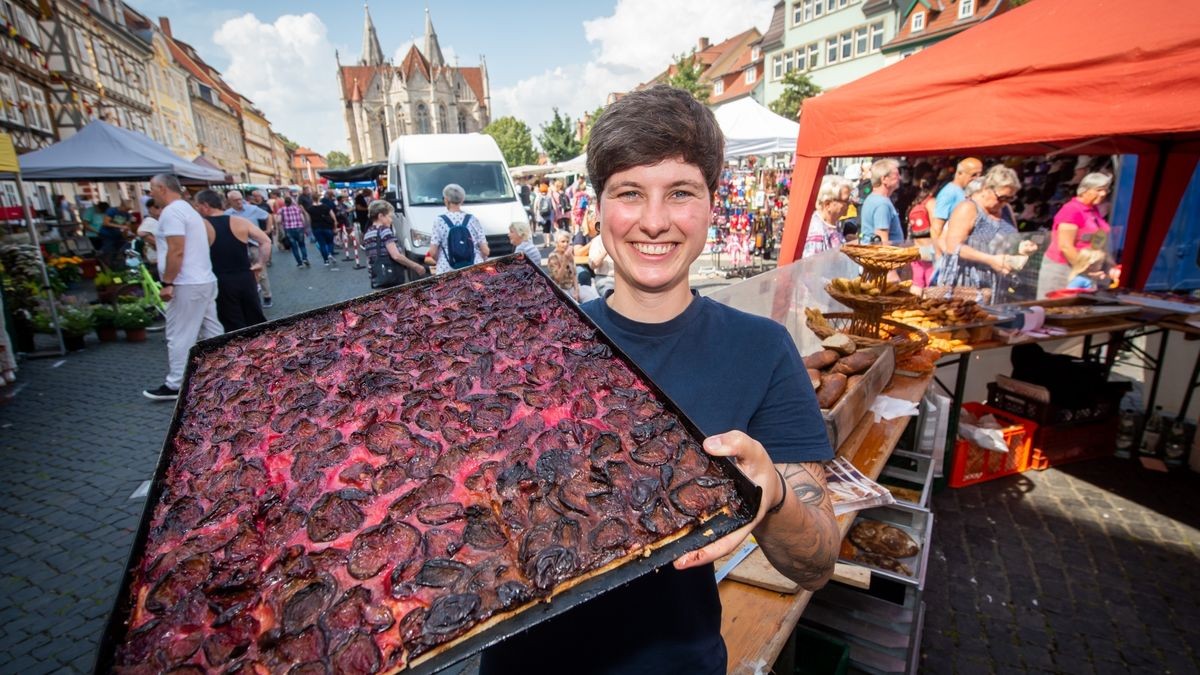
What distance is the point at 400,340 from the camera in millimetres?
1979

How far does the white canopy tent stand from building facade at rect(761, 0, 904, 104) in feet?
82.5

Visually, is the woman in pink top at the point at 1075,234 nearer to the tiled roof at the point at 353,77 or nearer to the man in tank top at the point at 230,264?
the man in tank top at the point at 230,264

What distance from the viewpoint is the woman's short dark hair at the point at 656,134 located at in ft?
4.66

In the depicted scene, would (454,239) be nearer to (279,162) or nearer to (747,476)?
(747,476)

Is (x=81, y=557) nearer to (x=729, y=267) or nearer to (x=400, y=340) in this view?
(x=400, y=340)

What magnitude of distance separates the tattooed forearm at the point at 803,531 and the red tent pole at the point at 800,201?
4466 mm

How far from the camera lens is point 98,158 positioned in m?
11.3

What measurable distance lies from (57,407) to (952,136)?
10393 mm

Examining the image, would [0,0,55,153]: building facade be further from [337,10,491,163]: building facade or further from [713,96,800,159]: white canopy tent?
[337,10,491,163]: building facade

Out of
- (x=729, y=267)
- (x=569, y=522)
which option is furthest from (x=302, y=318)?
(x=729, y=267)

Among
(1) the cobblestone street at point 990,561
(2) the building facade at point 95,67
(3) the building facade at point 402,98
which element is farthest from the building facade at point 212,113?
(1) the cobblestone street at point 990,561

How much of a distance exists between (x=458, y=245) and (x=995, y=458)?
6492 millimetres

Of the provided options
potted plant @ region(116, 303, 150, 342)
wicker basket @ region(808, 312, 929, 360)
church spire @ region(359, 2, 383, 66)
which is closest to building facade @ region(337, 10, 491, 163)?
church spire @ region(359, 2, 383, 66)

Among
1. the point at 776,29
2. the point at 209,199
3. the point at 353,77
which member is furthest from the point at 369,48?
the point at 209,199
